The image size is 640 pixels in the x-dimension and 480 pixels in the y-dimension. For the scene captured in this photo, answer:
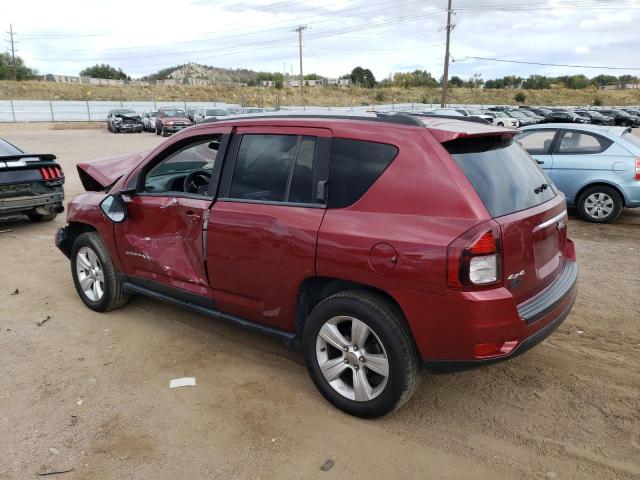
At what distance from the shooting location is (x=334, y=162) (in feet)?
10.3

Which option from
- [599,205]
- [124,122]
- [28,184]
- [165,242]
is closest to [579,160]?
[599,205]

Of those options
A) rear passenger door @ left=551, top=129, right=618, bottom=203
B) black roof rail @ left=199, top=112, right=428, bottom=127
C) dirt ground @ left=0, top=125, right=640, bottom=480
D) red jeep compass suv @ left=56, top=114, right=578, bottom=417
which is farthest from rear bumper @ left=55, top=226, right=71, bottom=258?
rear passenger door @ left=551, top=129, right=618, bottom=203

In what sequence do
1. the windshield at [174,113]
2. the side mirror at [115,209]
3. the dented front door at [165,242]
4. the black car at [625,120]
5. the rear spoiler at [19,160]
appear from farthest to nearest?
1. the black car at [625,120]
2. the windshield at [174,113]
3. the rear spoiler at [19,160]
4. the side mirror at [115,209]
5. the dented front door at [165,242]

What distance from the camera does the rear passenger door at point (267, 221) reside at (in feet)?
10.4

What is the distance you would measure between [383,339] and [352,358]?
30 centimetres

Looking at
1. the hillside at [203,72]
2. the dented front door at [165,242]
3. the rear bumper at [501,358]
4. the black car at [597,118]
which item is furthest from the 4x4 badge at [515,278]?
the hillside at [203,72]

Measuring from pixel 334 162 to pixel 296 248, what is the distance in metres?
0.58

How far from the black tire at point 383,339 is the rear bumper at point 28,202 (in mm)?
6292

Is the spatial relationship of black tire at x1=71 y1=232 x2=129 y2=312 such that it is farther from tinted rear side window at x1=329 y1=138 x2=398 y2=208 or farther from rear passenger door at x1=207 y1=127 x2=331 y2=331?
tinted rear side window at x1=329 y1=138 x2=398 y2=208

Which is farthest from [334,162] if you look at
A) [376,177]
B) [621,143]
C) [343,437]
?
[621,143]

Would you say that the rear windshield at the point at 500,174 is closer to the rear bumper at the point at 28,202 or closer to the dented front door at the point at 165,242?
the dented front door at the point at 165,242

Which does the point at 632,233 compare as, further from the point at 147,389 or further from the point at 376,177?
the point at 147,389

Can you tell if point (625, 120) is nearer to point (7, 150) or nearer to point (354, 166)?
point (7, 150)

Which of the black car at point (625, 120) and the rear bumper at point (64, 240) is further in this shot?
the black car at point (625, 120)
